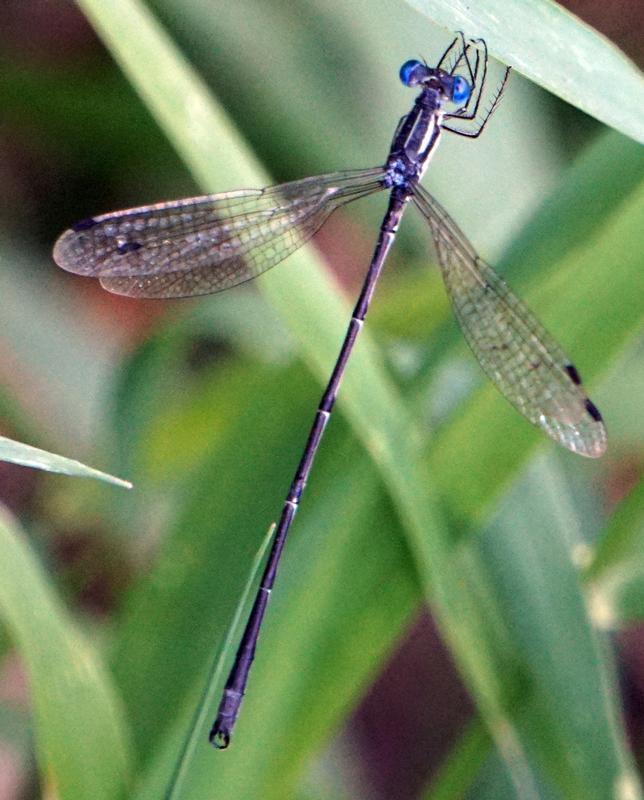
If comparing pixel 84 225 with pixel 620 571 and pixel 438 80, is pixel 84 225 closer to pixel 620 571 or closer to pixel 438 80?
pixel 438 80

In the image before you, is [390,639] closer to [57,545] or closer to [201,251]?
[201,251]

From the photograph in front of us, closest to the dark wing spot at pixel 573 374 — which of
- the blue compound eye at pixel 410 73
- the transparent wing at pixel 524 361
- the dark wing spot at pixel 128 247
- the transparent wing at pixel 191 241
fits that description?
the transparent wing at pixel 524 361

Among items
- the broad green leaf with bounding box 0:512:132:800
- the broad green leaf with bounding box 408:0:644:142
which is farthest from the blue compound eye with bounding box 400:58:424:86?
the broad green leaf with bounding box 0:512:132:800

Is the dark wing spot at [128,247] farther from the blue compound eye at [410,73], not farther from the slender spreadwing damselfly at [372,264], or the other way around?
the blue compound eye at [410,73]

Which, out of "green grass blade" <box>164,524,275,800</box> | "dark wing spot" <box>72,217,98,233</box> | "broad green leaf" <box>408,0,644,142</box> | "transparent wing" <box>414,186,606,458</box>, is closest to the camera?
"green grass blade" <box>164,524,275,800</box>

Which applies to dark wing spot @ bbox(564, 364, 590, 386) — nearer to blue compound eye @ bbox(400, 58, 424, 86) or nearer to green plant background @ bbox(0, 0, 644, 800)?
green plant background @ bbox(0, 0, 644, 800)

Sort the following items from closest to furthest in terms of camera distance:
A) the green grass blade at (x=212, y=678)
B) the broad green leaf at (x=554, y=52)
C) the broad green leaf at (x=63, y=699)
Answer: the green grass blade at (x=212, y=678), the broad green leaf at (x=554, y=52), the broad green leaf at (x=63, y=699)

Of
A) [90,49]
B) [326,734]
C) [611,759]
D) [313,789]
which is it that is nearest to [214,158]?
[326,734]

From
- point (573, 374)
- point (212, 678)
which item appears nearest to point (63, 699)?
point (212, 678)
